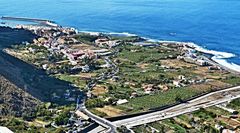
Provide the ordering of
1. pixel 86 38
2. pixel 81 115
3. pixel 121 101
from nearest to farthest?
pixel 81 115 → pixel 121 101 → pixel 86 38

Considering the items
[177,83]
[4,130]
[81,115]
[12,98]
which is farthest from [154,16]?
[4,130]

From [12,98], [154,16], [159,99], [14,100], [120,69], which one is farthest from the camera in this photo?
[154,16]

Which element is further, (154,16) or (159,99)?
(154,16)

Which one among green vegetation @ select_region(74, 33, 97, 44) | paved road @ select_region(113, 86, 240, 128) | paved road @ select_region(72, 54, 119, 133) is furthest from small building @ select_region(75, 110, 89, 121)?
green vegetation @ select_region(74, 33, 97, 44)

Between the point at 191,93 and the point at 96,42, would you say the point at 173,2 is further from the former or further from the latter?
the point at 191,93

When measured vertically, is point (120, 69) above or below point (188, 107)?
above

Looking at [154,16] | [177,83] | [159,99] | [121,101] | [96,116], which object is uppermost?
[154,16]

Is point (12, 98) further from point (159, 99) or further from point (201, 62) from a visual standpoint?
point (201, 62)
